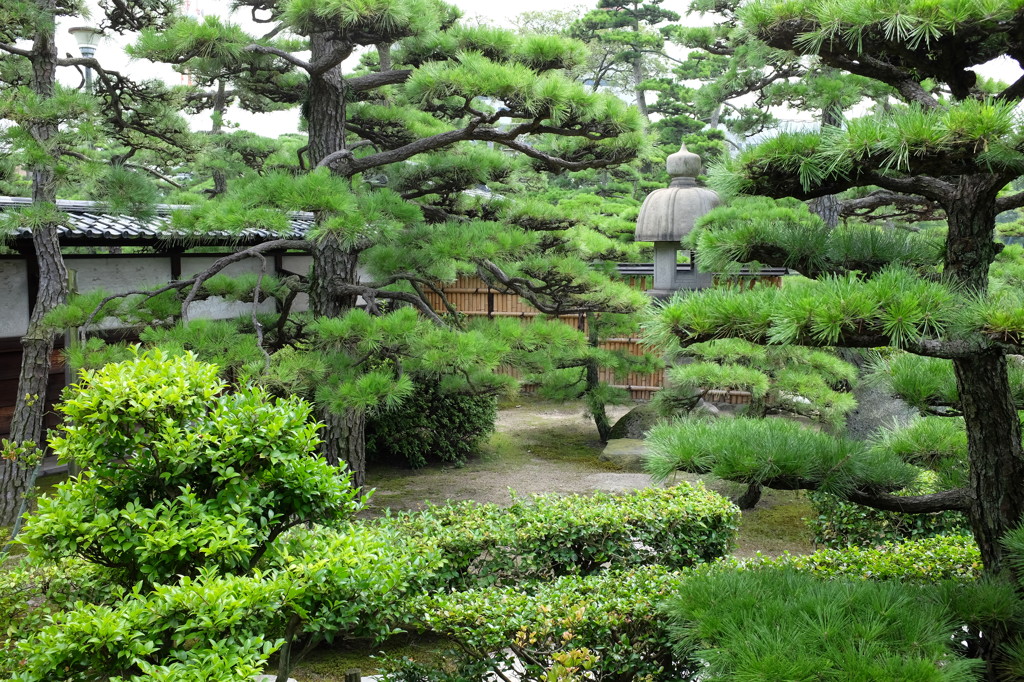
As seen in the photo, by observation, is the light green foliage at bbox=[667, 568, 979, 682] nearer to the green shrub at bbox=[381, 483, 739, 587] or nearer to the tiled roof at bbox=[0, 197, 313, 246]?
the green shrub at bbox=[381, 483, 739, 587]

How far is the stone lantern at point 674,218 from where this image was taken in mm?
8242

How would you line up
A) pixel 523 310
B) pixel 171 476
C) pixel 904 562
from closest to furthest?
pixel 171 476, pixel 904 562, pixel 523 310

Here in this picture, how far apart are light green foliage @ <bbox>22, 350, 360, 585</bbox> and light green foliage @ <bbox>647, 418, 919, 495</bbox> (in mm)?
1275

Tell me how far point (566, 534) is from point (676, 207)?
190 inches

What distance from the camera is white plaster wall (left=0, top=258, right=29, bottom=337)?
7.90 m

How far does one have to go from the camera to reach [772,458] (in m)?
2.99

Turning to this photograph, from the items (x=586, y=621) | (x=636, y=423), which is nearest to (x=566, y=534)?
(x=586, y=621)

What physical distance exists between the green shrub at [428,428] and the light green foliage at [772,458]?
5964 mm

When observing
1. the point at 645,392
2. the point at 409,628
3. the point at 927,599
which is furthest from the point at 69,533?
the point at 645,392

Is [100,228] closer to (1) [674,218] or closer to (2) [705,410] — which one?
(1) [674,218]

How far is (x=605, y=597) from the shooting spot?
358cm

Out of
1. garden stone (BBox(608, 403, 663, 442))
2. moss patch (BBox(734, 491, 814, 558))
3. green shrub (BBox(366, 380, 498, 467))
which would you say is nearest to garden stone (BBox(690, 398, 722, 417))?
garden stone (BBox(608, 403, 663, 442))

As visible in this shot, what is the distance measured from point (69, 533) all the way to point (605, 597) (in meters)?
2.12

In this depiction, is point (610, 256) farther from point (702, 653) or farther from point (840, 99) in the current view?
point (702, 653)
